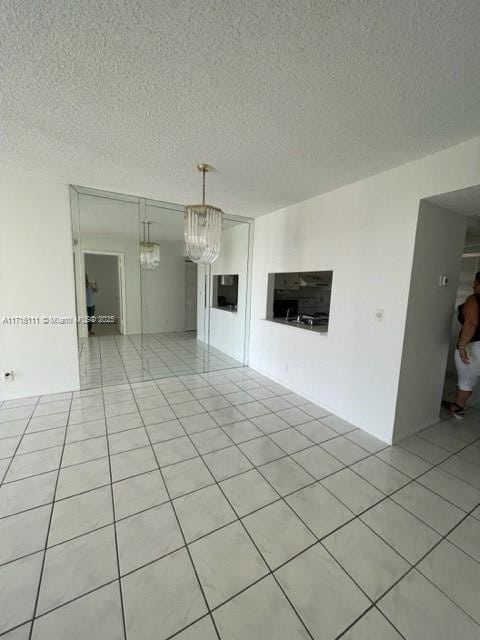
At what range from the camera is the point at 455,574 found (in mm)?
1312

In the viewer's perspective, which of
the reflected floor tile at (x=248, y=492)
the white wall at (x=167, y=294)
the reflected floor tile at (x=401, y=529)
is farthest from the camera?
the white wall at (x=167, y=294)

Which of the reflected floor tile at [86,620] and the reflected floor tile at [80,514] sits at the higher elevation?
the reflected floor tile at [80,514]

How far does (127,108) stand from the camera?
161cm

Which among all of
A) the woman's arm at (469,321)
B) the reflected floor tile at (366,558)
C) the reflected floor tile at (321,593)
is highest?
the woman's arm at (469,321)

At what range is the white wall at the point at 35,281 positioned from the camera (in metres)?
2.78

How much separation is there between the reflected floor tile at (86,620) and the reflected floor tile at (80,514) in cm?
37

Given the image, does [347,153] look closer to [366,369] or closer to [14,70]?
[366,369]

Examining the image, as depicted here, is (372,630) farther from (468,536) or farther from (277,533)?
(468,536)

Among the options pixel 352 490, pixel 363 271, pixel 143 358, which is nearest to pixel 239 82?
pixel 363 271

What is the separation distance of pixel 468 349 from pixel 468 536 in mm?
1892

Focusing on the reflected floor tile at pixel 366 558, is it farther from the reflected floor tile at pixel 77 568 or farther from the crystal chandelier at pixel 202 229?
the crystal chandelier at pixel 202 229

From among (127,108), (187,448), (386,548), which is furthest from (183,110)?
(386,548)

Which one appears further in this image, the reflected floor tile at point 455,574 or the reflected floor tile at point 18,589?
the reflected floor tile at point 455,574

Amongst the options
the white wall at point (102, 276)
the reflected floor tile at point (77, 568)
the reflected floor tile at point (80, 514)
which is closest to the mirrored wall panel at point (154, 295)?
the white wall at point (102, 276)
